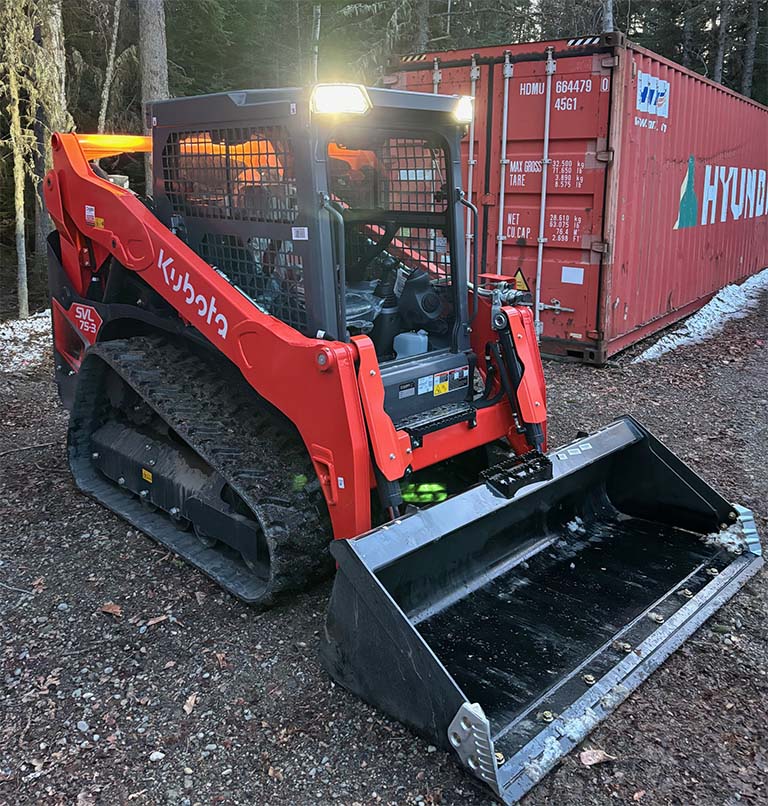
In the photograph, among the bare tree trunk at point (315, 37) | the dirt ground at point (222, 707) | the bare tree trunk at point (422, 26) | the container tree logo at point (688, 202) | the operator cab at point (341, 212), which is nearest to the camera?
the dirt ground at point (222, 707)

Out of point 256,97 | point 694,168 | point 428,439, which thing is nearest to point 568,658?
point 428,439

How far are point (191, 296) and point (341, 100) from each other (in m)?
1.21

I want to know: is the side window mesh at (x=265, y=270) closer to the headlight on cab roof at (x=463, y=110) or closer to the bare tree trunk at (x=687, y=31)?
the headlight on cab roof at (x=463, y=110)

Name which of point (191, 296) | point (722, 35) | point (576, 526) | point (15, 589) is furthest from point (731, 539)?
point (722, 35)

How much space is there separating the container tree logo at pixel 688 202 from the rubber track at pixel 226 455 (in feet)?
23.2

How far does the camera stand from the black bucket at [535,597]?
274 cm

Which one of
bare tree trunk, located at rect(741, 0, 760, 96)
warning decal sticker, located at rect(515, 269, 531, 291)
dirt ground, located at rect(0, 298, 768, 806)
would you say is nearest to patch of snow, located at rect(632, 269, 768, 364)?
warning decal sticker, located at rect(515, 269, 531, 291)

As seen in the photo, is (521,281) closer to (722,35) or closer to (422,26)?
(422,26)

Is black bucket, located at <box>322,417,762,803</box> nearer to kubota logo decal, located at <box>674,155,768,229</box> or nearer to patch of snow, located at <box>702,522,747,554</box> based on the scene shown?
patch of snow, located at <box>702,522,747,554</box>

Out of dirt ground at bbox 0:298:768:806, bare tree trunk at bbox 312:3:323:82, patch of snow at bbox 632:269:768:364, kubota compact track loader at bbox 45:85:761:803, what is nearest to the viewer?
dirt ground at bbox 0:298:768:806

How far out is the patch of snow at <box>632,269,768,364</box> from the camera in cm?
926

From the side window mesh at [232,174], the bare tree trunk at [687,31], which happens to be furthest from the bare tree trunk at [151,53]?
the bare tree trunk at [687,31]

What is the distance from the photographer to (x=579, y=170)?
25.2ft

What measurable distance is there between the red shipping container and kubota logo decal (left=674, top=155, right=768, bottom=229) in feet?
0.68
